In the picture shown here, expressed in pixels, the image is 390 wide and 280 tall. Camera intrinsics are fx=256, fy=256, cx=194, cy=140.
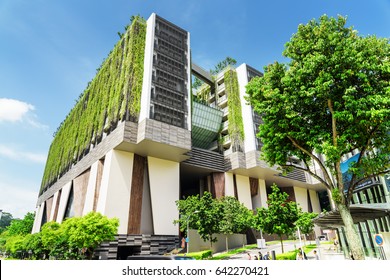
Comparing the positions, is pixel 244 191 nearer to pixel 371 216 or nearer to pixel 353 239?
pixel 371 216

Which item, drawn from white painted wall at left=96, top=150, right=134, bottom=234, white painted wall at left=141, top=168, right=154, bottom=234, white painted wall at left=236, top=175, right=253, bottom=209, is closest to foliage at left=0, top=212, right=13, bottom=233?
white painted wall at left=96, top=150, right=134, bottom=234

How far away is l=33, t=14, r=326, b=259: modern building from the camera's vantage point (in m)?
36.8

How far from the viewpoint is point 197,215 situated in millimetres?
34781

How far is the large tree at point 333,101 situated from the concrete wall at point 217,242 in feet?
86.0

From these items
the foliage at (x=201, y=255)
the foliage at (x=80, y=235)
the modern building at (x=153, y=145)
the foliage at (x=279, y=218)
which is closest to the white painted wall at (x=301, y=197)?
the modern building at (x=153, y=145)

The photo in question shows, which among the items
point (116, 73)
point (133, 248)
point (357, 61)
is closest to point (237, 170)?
point (133, 248)

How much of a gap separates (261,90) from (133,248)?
2988cm

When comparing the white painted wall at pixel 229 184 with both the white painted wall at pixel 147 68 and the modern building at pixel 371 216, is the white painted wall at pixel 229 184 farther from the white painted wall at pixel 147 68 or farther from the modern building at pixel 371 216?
the white painted wall at pixel 147 68

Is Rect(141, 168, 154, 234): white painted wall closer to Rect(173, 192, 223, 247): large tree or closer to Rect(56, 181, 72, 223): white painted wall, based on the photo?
Rect(173, 192, 223, 247): large tree

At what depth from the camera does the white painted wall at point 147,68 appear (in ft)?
126

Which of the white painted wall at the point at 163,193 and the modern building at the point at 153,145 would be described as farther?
the white painted wall at the point at 163,193

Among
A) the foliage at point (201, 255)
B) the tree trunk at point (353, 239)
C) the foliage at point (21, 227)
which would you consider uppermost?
the foliage at point (21, 227)

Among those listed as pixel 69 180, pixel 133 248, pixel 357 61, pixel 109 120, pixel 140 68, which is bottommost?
pixel 133 248

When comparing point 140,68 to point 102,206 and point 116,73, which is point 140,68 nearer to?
point 116,73
